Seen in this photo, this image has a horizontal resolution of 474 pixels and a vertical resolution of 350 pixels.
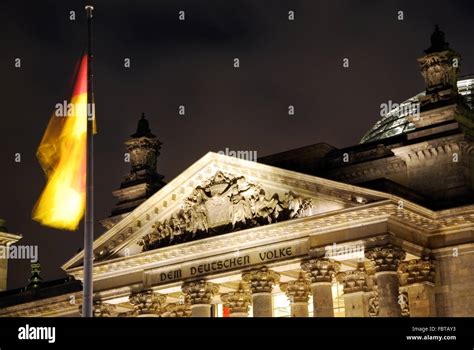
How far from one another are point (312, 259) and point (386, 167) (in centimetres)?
712

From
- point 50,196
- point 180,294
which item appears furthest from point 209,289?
point 50,196

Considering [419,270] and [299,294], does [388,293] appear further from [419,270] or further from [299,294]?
[299,294]

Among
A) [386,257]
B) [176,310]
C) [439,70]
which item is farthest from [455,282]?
[176,310]

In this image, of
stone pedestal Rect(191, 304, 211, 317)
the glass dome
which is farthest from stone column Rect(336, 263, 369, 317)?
the glass dome

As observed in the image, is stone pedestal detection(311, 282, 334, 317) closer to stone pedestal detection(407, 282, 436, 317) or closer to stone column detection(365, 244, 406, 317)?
stone column detection(365, 244, 406, 317)

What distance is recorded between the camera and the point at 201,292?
51875 millimetres

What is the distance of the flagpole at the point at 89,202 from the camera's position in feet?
99.0

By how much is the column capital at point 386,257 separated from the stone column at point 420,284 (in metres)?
2.00

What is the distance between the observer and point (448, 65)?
5081cm

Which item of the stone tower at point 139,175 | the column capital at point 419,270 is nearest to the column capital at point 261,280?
the column capital at point 419,270

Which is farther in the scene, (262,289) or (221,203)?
(221,203)

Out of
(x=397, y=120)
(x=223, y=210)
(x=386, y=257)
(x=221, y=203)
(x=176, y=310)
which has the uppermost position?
(x=397, y=120)

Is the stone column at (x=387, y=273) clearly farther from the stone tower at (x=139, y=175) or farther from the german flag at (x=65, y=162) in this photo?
the stone tower at (x=139, y=175)

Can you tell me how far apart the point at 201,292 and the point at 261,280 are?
373 cm
